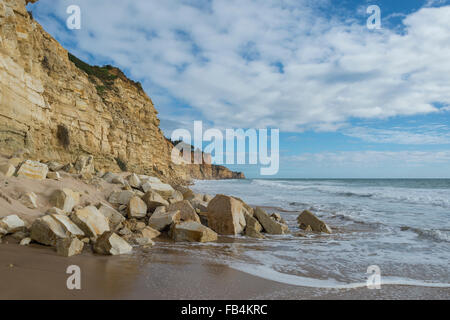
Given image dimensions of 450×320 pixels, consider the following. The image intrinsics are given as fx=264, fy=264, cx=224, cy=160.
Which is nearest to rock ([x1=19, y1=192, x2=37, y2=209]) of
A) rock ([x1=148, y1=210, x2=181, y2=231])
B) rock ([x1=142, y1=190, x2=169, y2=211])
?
rock ([x1=148, y1=210, x2=181, y2=231])

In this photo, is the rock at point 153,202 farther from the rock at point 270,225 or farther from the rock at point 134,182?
the rock at point 270,225

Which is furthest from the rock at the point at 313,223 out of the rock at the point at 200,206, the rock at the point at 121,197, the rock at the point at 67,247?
the rock at the point at 67,247

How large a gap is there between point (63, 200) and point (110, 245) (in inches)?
85.1

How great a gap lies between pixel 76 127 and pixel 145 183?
7.26 m

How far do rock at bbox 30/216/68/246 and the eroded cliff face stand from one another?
16.4 ft

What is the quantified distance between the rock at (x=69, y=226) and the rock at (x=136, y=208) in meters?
1.84

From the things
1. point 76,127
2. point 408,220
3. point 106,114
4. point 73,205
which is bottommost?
point 408,220

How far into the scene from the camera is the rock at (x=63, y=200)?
18.6ft

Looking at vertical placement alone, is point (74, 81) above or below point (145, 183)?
above

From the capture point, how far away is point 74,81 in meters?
14.4

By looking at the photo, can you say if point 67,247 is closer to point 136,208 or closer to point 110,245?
point 110,245

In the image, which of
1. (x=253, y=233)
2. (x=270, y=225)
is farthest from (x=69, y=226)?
(x=270, y=225)
